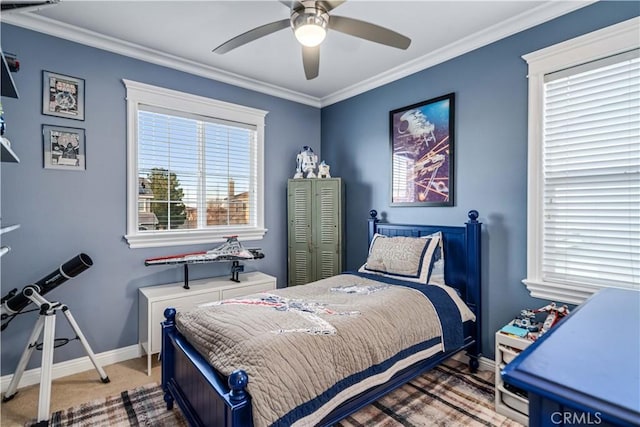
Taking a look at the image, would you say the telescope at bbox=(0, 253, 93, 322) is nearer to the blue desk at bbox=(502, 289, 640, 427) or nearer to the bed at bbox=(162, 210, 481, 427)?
the bed at bbox=(162, 210, 481, 427)

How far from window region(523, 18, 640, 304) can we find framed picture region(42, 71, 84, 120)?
3.56 m

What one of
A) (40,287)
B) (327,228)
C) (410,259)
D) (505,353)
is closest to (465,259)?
(410,259)

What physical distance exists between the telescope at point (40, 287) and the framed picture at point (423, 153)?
9.19 feet

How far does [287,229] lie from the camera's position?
3.93 meters

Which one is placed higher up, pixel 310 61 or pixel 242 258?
pixel 310 61

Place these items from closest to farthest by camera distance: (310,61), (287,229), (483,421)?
(483,421), (310,61), (287,229)

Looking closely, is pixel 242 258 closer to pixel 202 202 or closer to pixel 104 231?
pixel 202 202

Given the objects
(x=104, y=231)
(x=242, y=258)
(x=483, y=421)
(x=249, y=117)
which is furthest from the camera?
(x=249, y=117)

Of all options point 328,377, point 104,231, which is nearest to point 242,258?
point 104,231

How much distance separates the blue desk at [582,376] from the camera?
62cm

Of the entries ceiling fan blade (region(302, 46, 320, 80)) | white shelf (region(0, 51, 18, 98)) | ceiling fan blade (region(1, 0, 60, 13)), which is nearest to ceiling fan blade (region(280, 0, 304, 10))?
ceiling fan blade (region(302, 46, 320, 80))

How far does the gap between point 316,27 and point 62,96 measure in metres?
2.17

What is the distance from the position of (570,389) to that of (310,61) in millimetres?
2293

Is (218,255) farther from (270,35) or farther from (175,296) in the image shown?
(270,35)
